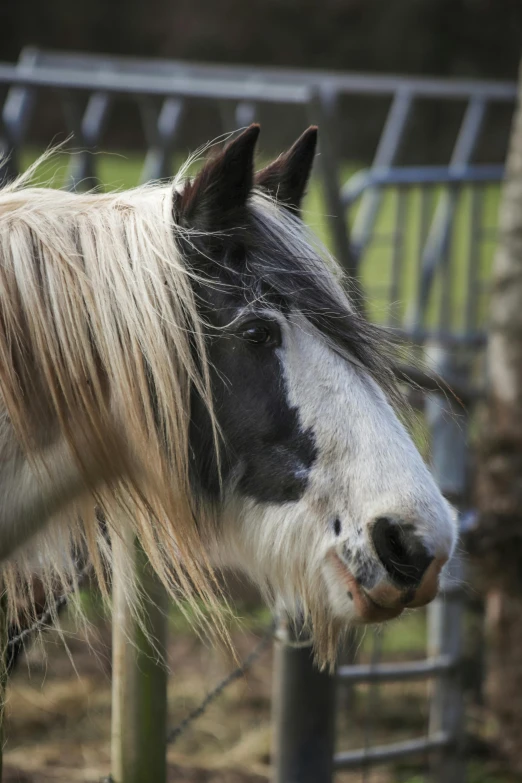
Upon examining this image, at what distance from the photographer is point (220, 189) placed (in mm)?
1544

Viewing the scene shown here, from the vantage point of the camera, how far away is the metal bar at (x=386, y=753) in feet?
9.04

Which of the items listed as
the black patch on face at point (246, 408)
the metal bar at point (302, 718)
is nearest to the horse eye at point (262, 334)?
the black patch on face at point (246, 408)

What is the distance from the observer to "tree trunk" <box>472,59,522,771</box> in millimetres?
3604

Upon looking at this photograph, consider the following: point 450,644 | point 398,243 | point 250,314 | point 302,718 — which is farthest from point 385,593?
point 398,243

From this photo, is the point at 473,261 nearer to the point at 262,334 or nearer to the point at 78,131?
the point at 78,131

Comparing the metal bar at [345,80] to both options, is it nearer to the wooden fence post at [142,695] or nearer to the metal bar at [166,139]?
the metal bar at [166,139]

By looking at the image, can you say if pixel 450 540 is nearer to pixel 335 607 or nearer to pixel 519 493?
pixel 335 607

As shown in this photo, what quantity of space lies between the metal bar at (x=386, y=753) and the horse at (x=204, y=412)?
1332 millimetres

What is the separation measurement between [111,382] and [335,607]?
529 mm

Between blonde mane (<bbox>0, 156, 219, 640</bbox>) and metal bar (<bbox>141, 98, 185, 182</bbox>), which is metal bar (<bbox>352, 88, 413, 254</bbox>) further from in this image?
blonde mane (<bbox>0, 156, 219, 640</bbox>)

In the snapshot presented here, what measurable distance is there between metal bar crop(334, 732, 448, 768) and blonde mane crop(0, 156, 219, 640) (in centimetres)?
139

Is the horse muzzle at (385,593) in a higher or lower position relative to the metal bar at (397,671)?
higher

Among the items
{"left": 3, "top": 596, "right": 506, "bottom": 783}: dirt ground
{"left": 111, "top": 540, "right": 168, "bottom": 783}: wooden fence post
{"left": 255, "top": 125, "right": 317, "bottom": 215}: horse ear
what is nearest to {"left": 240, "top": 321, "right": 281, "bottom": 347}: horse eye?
{"left": 255, "top": 125, "right": 317, "bottom": 215}: horse ear

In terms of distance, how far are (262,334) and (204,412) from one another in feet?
0.54
